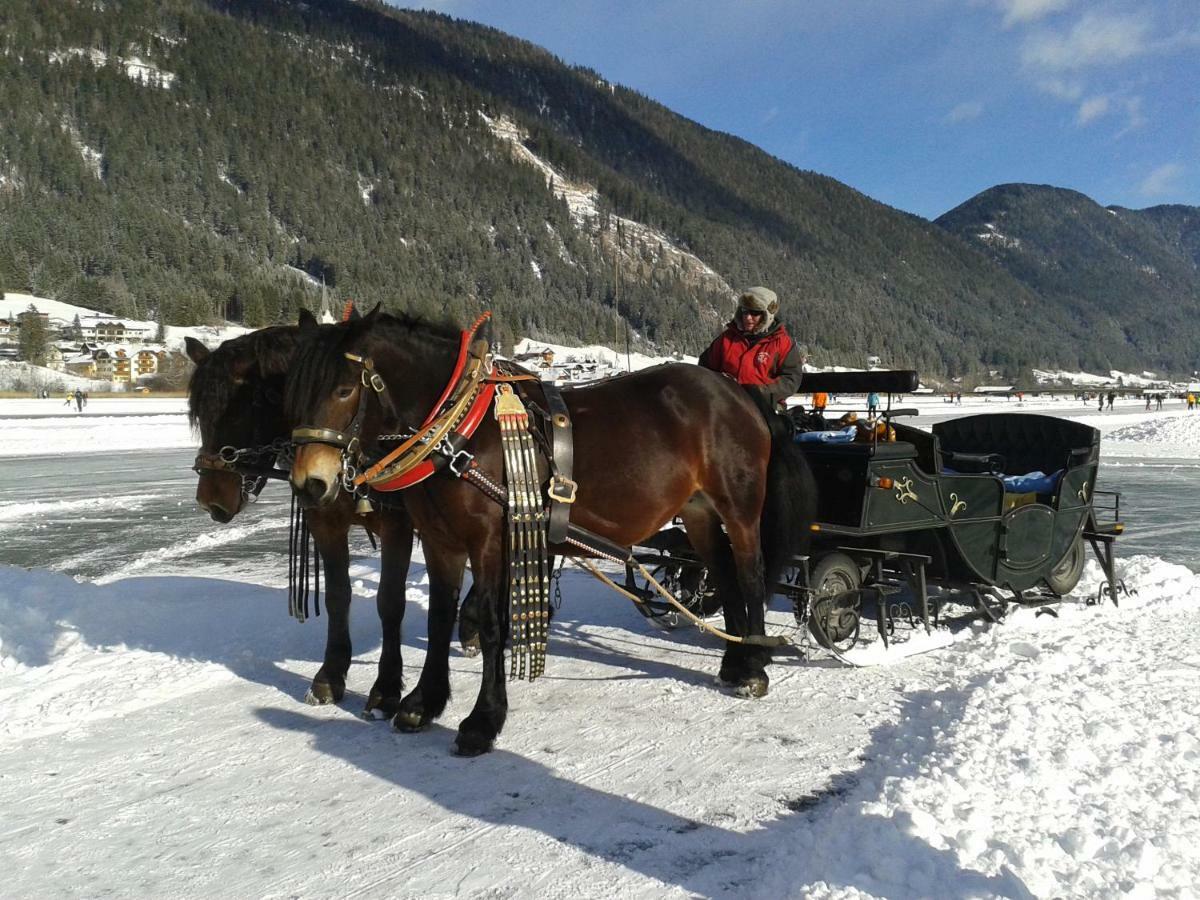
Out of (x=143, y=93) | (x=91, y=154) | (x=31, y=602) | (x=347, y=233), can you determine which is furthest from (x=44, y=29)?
(x=31, y=602)

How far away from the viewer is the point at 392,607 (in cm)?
444

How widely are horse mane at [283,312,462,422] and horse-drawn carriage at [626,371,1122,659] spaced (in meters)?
2.37

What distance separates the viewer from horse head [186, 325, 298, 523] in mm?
4547

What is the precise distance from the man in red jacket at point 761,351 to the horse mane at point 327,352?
204 centimetres

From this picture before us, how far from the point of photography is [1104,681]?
4.44m

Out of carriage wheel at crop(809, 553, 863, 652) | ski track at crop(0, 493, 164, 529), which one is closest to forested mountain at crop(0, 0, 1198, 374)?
ski track at crop(0, 493, 164, 529)

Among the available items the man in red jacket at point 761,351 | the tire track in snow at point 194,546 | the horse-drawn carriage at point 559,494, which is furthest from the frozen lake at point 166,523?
the man in red jacket at point 761,351

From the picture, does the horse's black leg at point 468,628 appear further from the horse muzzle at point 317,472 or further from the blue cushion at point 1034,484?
the blue cushion at point 1034,484

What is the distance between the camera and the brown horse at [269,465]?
4477 mm

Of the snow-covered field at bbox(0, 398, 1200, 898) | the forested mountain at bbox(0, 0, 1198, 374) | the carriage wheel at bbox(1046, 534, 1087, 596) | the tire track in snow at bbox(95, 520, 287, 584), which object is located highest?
the forested mountain at bbox(0, 0, 1198, 374)

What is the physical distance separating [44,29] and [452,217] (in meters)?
95.7

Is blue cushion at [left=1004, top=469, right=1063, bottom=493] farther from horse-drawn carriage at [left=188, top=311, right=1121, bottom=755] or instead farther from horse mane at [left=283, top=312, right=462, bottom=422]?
horse mane at [left=283, top=312, right=462, bottom=422]

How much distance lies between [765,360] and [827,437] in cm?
78

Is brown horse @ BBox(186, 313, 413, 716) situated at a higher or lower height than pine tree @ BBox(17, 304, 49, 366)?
lower
